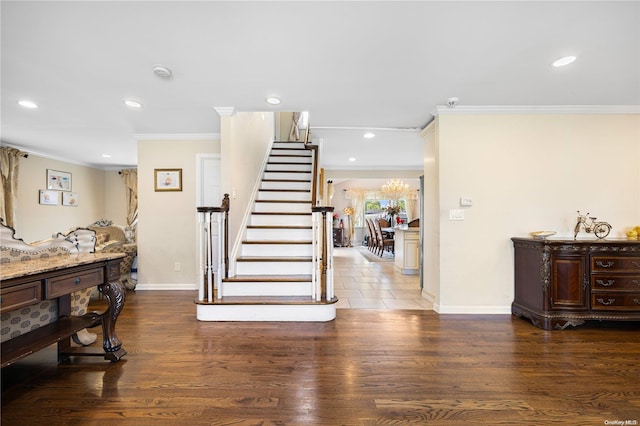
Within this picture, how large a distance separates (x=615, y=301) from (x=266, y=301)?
3363 mm

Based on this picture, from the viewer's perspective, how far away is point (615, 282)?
283 cm

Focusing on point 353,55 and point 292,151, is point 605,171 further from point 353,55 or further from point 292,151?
point 292,151

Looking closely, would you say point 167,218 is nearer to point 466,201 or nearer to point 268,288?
point 268,288

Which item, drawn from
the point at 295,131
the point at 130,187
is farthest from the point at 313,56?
the point at 130,187

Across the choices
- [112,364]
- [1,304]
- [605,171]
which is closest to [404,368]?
[112,364]

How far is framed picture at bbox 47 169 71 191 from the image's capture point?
6050mm

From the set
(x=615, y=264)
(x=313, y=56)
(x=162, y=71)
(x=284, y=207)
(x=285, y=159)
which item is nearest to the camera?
(x=313, y=56)

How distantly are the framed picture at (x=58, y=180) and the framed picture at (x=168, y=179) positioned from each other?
3328 millimetres

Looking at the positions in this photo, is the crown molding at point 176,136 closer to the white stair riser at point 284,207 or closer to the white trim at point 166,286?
the white stair riser at point 284,207

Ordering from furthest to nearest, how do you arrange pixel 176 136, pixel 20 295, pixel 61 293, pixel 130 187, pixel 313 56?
pixel 130 187, pixel 176 136, pixel 313 56, pixel 61 293, pixel 20 295

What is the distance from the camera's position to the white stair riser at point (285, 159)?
227 inches

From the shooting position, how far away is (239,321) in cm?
299

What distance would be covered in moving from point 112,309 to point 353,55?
263cm

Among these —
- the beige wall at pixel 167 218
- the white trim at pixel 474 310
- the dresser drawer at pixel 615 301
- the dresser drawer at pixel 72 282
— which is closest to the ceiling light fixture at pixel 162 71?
the dresser drawer at pixel 72 282
